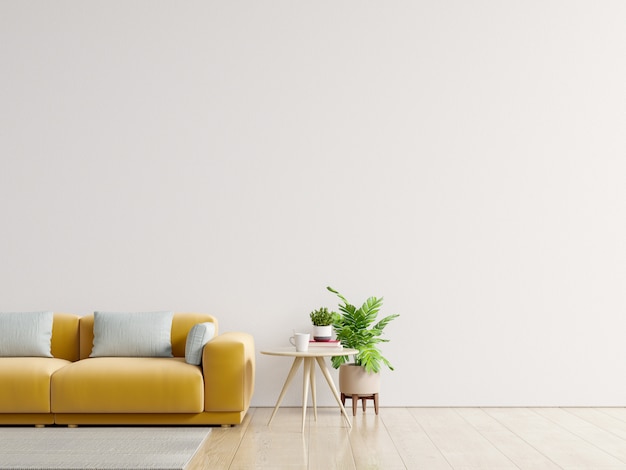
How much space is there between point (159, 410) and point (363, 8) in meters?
3.59

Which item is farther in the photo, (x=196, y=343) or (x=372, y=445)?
(x=196, y=343)

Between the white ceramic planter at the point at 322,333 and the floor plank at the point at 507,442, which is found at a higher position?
the white ceramic planter at the point at 322,333

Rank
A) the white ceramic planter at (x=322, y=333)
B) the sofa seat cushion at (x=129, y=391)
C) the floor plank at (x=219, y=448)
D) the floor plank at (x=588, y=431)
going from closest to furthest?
the floor plank at (x=219, y=448), the floor plank at (x=588, y=431), the sofa seat cushion at (x=129, y=391), the white ceramic planter at (x=322, y=333)

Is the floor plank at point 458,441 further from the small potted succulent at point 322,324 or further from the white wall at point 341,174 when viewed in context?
the small potted succulent at point 322,324

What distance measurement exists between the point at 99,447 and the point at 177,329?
1.45m

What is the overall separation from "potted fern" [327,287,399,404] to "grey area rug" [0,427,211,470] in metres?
1.20

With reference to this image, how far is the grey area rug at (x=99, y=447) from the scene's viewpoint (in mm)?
3947

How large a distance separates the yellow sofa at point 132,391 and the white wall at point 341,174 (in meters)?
1.04

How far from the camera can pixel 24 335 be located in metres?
5.56

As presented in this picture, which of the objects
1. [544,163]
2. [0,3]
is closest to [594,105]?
[544,163]

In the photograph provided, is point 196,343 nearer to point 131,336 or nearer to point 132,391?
point 132,391

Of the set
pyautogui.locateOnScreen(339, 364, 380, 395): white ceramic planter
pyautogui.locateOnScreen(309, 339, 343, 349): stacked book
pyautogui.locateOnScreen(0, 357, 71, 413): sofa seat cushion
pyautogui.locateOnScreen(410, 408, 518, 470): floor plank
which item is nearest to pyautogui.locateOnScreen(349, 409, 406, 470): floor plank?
pyautogui.locateOnScreen(339, 364, 380, 395): white ceramic planter

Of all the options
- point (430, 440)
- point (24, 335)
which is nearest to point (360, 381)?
Answer: point (430, 440)

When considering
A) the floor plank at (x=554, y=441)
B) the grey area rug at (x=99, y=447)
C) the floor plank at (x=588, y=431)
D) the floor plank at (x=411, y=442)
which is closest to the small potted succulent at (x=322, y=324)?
the floor plank at (x=411, y=442)
